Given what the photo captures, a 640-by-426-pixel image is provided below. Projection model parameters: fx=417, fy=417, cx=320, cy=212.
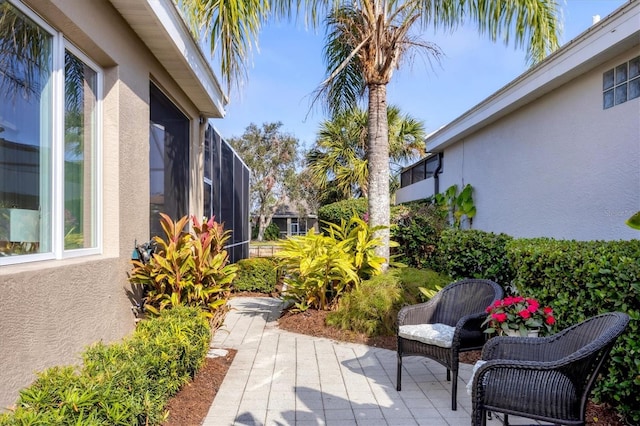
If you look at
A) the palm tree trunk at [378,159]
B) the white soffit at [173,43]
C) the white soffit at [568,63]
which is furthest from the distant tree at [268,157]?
the palm tree trunk at [378,159]

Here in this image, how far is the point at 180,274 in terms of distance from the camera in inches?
174

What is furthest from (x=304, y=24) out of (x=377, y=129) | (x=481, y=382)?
(x=481, y=382)

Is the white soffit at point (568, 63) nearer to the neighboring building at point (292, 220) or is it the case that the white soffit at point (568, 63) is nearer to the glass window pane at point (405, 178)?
the glass window pane at point (405, 178)

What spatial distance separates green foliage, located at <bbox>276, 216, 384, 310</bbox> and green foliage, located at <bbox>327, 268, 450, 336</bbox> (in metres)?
0.22

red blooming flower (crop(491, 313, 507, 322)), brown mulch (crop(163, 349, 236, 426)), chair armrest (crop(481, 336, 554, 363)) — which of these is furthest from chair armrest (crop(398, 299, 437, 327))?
brown mulch (crop(163, 349, 236, 426))

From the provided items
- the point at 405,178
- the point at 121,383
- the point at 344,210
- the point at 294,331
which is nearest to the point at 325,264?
the point at 294,331

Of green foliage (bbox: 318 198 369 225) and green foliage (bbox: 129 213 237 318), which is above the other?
green foliage (bbox: 318 198 369 225)

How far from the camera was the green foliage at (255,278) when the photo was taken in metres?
9.12

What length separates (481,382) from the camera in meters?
2.50

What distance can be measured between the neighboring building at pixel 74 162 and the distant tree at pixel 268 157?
25428 mm

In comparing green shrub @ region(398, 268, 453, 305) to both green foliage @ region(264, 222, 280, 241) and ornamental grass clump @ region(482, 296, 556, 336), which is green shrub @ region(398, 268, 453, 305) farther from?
green foliage @ region(264, 222, 280, 241)

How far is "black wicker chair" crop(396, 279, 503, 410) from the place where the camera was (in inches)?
134

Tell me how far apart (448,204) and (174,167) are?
21.0 ft

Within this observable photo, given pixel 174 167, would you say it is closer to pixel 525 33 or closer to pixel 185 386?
pixel 185 386
